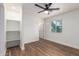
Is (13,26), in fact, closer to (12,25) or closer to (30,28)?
(12,25)

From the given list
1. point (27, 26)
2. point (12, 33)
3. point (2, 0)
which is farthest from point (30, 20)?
point (2, 0)

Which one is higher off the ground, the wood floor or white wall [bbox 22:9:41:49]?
white wall [bbox 22:9:41:49]

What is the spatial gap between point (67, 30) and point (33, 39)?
8.03 ft

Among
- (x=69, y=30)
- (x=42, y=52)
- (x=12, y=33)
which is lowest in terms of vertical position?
(x=42, y=52)

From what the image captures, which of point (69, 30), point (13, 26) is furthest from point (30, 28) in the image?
point (69, 30)

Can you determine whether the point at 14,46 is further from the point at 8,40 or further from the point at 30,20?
the point at 30,20

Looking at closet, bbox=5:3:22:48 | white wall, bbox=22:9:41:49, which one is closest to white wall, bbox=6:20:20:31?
closet, bbox=5:3:22:48

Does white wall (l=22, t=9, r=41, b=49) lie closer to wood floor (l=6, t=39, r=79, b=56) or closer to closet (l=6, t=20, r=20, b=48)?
closet (l=6, t=20, r=20, b=48)

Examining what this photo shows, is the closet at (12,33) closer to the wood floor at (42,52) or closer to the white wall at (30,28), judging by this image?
the wood floor at (42,52)

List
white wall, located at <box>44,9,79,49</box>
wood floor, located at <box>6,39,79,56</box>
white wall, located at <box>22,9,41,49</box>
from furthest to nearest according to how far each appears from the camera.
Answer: white wall, located at <box>22,9,41,49</box> → white wall, located at <box>44,9,79,49</box> → wood floor, located at <box>6,39,79,56</box>

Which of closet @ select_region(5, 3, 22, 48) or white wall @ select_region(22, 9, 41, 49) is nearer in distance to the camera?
closet @ select_region(5, 3, 22, 48)

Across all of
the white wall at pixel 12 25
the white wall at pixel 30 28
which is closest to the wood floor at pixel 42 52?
the white wall at pixel 12 25

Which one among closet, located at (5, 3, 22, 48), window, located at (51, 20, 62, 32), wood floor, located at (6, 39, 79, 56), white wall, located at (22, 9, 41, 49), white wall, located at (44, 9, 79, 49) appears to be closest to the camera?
wood floor, located at (6, 39, 79, 56)

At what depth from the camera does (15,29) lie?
3.53 meters
